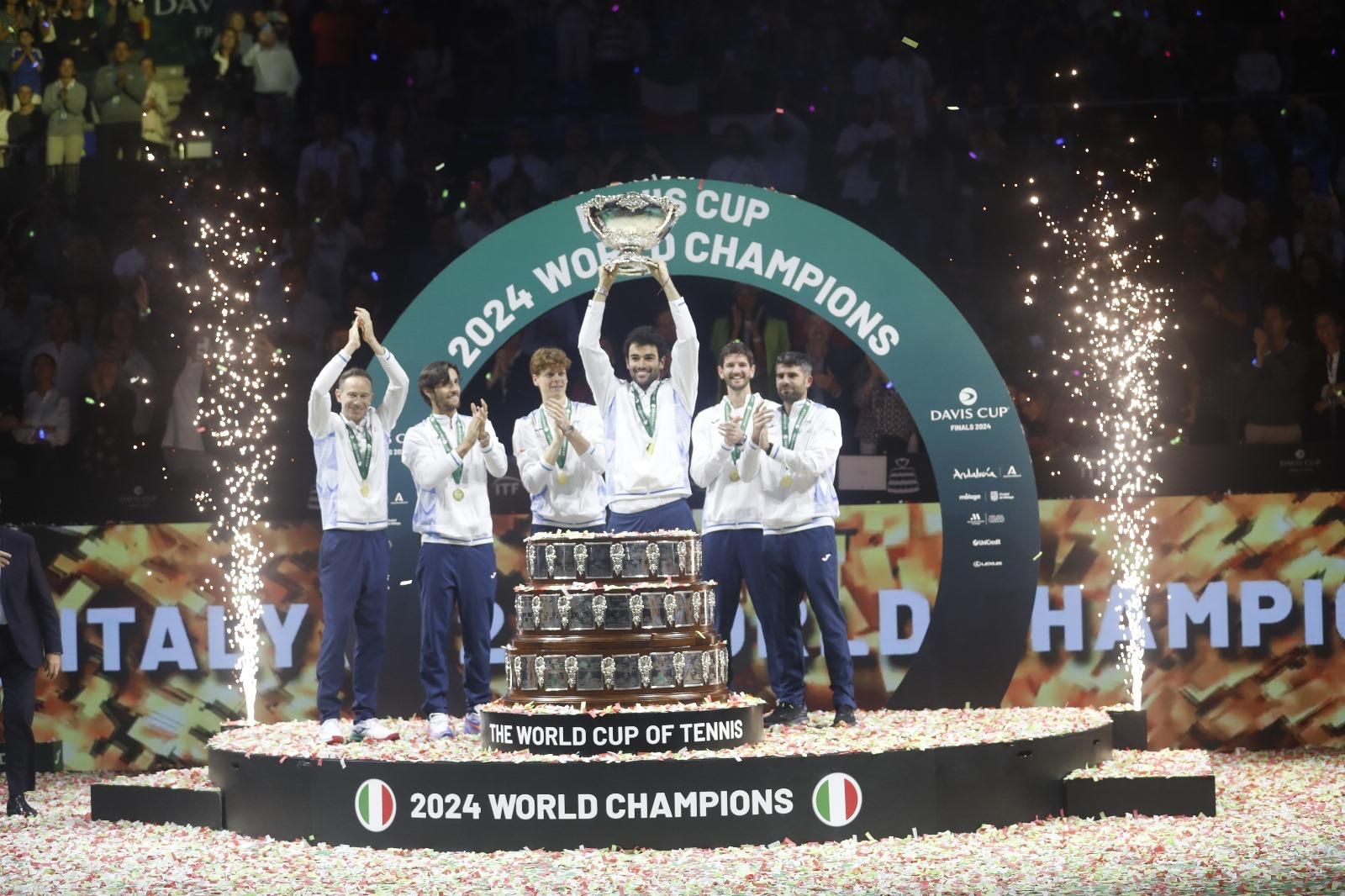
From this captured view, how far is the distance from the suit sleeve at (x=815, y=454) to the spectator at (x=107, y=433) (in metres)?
4.44

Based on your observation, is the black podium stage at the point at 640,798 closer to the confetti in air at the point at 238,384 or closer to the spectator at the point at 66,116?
the confetti in air at the point at 238,384

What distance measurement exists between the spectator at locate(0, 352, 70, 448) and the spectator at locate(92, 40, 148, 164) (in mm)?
1965

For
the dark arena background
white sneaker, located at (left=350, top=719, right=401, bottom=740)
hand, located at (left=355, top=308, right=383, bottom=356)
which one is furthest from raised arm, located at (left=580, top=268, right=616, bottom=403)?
white sneaker, located at (left=350, top=719, right=401, bottom=740)

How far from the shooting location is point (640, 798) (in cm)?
718

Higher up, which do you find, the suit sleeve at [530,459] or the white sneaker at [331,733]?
the suit sleeve at [530,459]

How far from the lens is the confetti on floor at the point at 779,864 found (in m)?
6.48

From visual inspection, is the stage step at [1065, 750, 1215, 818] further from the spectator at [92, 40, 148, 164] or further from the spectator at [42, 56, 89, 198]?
the spectator at [42, 56, 89, 198]

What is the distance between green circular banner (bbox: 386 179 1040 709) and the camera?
9.50 m

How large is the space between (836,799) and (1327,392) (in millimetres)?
4875

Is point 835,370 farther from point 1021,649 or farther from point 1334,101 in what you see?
point 1334,101

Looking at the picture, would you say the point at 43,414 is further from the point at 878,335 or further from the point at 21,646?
the point at 878,335

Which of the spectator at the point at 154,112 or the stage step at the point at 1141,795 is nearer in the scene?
the stage step at the point at 1141,795

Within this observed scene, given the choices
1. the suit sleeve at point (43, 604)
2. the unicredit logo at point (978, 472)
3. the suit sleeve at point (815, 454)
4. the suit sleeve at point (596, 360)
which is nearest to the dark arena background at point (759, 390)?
the unicredit logo at point (978, 472)

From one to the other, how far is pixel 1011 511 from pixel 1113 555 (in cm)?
80
